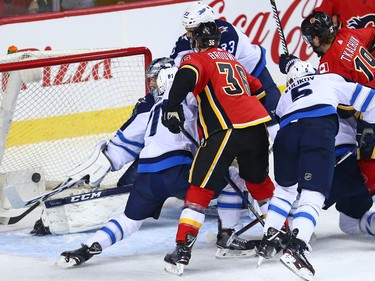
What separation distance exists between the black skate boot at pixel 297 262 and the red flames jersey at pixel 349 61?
120 cm

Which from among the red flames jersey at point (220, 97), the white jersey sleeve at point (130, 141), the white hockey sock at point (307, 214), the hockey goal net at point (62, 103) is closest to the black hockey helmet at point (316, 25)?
the red flames jersey at point (220, 97)

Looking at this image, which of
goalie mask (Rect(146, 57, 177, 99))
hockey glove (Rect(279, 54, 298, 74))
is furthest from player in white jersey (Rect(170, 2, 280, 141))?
hockey glove (Rect(279, 54, 298, 74))

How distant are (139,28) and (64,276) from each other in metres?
3.13

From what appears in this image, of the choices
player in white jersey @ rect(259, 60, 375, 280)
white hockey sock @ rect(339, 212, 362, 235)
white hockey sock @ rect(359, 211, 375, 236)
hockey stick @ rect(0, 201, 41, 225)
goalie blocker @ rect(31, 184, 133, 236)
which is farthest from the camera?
hockey stick @ rect(0, 201, 41, 225)

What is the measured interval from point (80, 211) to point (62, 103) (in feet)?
3.69

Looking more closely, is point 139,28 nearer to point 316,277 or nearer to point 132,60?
point 132,60

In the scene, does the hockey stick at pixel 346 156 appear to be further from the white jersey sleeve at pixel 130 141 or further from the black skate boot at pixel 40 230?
the black skate boot at pixel 40 230

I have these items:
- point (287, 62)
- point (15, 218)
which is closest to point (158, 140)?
point (287, 62)

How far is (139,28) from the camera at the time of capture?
735 centimetres

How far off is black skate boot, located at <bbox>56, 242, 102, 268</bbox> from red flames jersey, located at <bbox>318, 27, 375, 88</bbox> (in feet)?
4.46

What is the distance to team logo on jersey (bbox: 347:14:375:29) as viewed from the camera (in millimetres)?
6438

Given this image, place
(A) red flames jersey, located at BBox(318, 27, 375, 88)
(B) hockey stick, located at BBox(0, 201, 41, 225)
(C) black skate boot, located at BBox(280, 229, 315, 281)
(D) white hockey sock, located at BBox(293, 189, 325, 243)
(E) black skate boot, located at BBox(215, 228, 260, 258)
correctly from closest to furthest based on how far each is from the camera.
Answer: (C) black skate boot, located at BBox(280, 229, 315, 281) < (D) white hockey sock, located at BBox(293, 189, 325, 243) < (E) black skate boot, located at BBox(215, 228, 260, 258) < (A) red flames jersey, located at BBox(318, 27, 375, 88) < (B) hockey stick, located at BBox(0, 201, 41, 225)

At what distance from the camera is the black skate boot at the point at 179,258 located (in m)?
4.44

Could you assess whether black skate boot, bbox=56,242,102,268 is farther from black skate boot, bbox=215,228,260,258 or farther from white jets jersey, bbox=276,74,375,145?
white jets jersey, bbox=276,74,375,145
